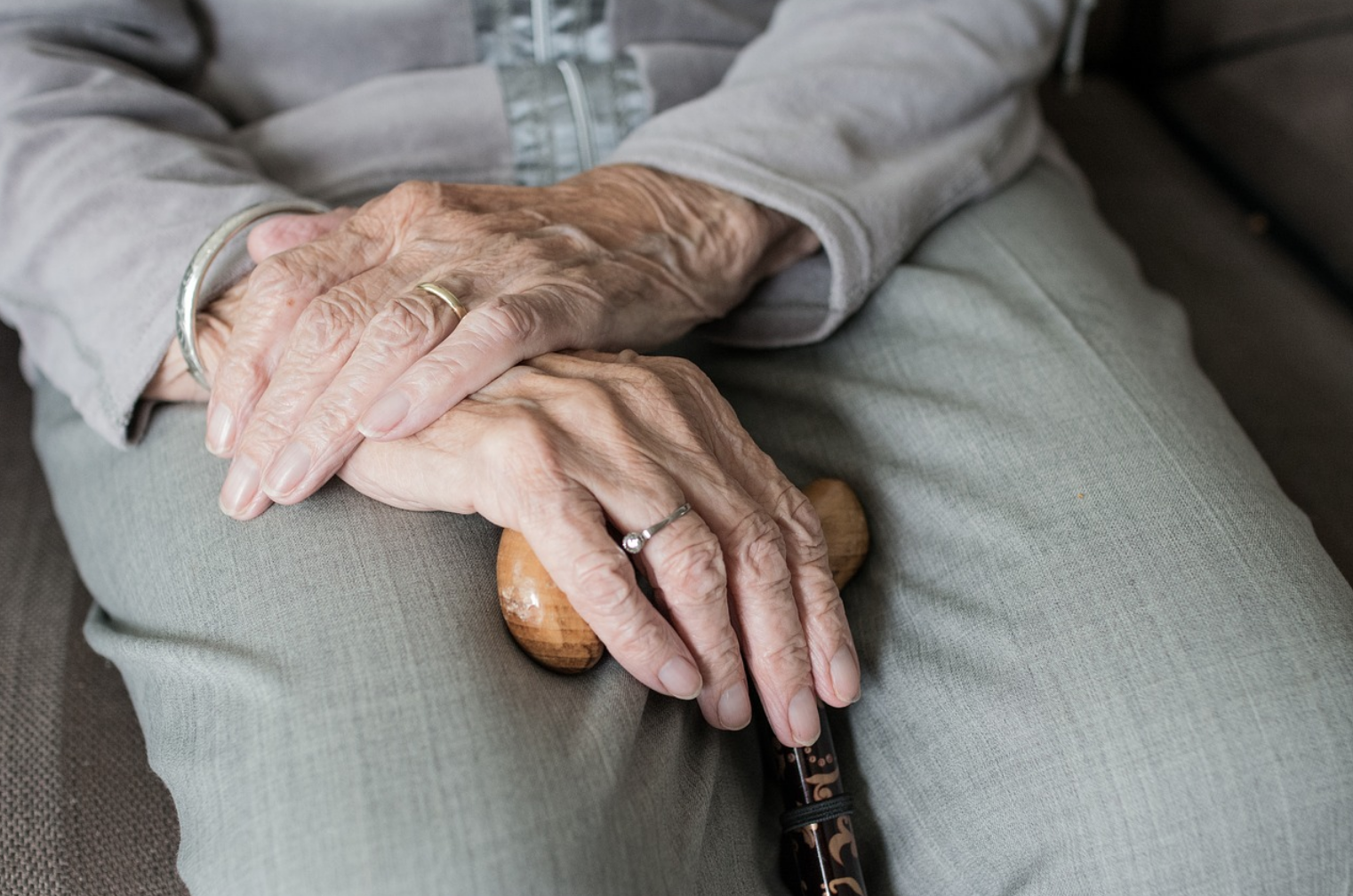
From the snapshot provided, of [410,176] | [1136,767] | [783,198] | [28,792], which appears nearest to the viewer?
[1136,767]

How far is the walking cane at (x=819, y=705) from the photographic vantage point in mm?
561

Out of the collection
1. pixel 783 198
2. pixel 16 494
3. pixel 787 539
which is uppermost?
pixel 783 198

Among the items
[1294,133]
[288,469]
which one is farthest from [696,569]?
[1294,133]

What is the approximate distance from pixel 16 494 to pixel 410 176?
482mm

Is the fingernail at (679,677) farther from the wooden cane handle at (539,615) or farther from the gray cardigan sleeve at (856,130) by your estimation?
the gray cardigan sleeve at (856,130)

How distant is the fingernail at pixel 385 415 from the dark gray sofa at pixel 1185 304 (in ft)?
1.14

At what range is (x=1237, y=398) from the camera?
96cm

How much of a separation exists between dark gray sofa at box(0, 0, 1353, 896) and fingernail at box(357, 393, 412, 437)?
13.7 inches

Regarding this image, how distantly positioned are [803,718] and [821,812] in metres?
0.07

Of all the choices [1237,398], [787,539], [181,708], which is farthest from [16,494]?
[1237,398]

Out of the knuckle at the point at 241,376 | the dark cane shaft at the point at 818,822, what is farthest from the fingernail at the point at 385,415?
the dark cane shaft at the point at 818,822

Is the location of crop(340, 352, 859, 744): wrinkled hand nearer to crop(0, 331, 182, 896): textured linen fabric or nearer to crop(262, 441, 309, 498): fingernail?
crop(262, 441, 309, 498): fingernail

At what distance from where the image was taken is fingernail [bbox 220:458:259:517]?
60 cm

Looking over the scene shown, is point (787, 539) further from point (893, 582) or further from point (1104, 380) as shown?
point (1104, 380)
